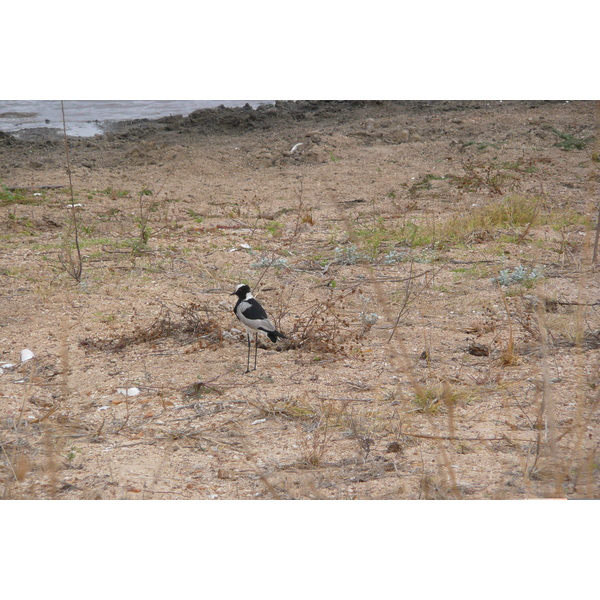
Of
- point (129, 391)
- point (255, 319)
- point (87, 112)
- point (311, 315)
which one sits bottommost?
point (129, 391)

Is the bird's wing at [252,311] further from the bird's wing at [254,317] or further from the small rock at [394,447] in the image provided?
the small rock at [394,447]

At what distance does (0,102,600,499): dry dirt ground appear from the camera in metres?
3.15

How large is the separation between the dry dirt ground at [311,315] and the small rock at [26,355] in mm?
62

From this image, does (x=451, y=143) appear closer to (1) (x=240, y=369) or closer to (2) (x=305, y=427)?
(1) (x=240, y=369)

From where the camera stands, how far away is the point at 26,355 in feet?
14.4

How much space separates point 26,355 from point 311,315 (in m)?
1.82

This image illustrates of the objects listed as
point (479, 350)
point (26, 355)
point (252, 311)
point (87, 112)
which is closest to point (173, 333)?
point (252, 311)

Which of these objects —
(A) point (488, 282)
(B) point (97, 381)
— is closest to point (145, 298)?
(B) point (97, 381)

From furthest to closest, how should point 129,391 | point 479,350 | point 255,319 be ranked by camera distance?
point 479,350 < point 255,319 < point 129,391

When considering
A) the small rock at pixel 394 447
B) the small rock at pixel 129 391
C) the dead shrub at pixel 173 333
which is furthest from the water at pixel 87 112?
the small rock at pixel 394 447

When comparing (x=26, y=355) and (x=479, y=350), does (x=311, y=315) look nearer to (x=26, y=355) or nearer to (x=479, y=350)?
(x=479, y=350)

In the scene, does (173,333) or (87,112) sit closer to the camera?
(173,333)

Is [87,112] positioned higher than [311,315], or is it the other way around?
[87,112]

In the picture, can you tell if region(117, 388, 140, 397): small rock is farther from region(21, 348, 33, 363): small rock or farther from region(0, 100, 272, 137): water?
region(0, 100, 272, 137): water
